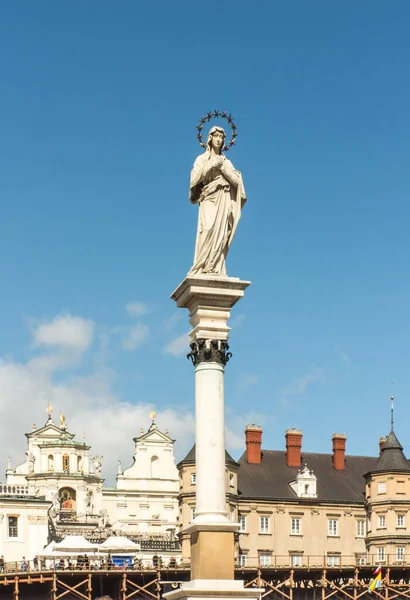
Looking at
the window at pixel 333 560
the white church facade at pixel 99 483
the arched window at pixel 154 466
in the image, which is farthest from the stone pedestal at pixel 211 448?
the arched window at pixel 154 466

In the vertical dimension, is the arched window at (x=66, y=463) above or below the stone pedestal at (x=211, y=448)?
above

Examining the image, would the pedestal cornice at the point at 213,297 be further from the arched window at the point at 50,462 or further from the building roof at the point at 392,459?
the arched window at the point at 50,462

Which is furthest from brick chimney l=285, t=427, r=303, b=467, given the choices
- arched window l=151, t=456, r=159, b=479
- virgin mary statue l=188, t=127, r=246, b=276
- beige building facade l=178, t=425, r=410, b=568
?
virgin mary statue l=188, t=127, r=246, b=276

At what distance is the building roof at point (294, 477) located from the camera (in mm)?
71625

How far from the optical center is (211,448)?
656 inches

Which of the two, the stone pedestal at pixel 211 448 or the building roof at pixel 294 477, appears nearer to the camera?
the stone pedestal at pixel 211 448

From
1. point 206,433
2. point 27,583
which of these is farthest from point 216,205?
point 27,583

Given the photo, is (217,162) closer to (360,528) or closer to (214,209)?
(214,209)

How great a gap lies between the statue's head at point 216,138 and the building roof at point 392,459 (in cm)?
5440

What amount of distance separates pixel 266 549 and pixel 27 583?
2124 cm

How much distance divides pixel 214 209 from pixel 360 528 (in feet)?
193

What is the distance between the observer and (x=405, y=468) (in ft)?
230

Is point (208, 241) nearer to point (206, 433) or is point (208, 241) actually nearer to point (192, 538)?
point (206, 433)

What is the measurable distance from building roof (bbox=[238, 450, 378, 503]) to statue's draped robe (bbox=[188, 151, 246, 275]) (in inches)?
2128
